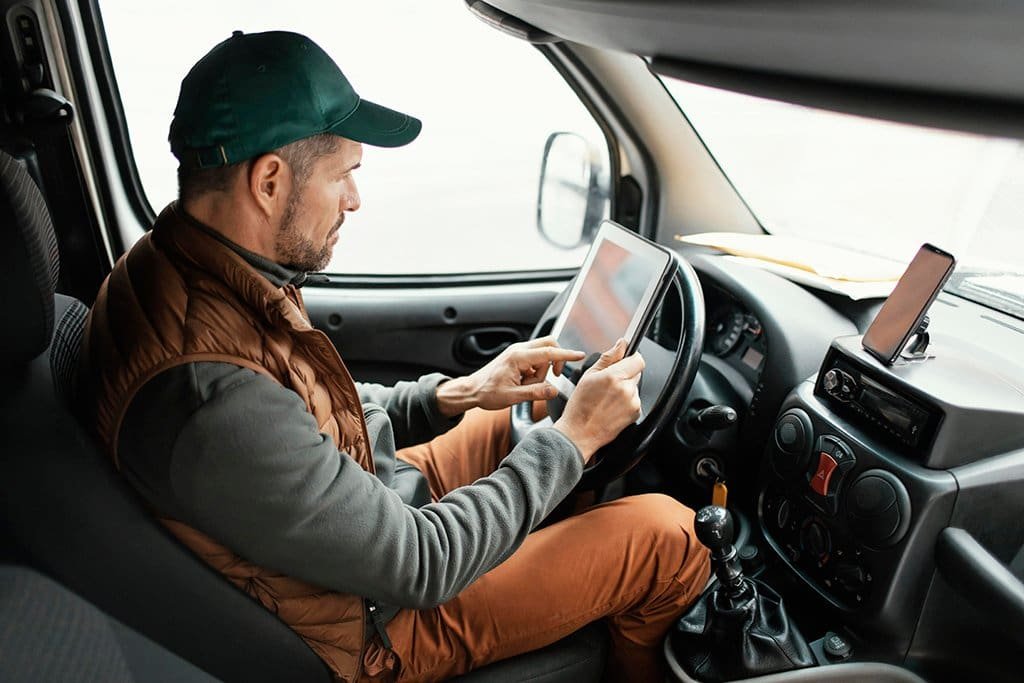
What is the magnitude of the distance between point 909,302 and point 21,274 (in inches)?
48.0

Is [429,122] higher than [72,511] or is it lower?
higher

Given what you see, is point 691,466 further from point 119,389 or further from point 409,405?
point 119,389

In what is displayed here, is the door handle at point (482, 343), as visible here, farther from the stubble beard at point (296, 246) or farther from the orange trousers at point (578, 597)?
the stubble beard at point (296, 246)

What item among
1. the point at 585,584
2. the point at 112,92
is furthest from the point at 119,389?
the point at 112,92

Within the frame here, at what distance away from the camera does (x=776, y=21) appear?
512 millimetres

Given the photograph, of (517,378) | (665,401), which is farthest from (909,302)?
(517,378)

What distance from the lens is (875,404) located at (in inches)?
51.5

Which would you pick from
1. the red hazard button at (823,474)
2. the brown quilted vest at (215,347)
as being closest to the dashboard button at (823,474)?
the red hazard button at (823,474)

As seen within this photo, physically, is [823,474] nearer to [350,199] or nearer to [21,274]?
[350,199]

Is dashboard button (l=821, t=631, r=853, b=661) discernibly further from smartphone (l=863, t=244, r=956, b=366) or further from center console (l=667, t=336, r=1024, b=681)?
smartphone (l=863, t=244, r=956, b=366)

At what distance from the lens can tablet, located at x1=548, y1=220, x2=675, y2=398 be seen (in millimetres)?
1261

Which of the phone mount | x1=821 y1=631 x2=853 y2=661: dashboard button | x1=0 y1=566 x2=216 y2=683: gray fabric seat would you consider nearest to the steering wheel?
the phone mount

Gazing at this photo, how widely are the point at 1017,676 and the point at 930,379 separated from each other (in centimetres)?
44

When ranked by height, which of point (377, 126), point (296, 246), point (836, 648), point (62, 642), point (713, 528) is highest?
point (377, 126)
